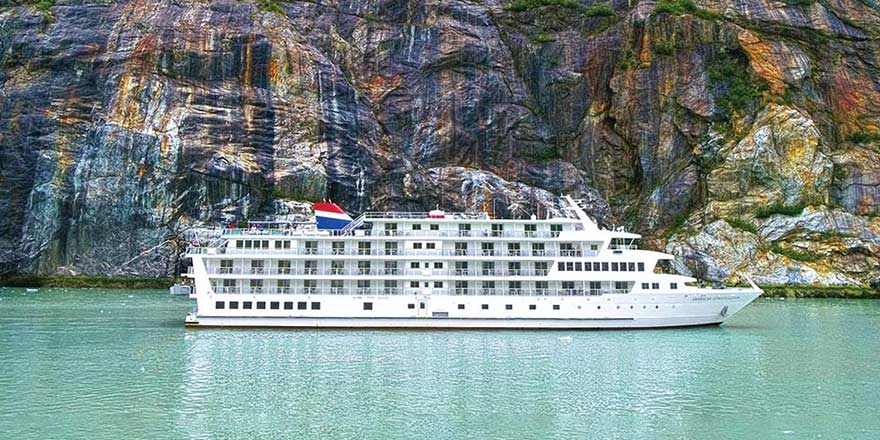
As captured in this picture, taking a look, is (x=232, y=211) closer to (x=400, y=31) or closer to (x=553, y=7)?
(x=400, y=31)

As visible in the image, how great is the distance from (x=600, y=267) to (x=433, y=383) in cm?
1935

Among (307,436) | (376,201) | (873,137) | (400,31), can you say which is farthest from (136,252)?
(873,137)

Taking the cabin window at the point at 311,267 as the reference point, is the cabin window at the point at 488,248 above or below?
above

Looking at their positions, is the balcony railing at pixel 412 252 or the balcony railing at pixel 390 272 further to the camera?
the balcony railing at pixel 412 252

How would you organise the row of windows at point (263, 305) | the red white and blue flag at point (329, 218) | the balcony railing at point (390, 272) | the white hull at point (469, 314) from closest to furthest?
the white hull at point (469, 314) < the row of windows at point (263, 305) < the balcony railing at point (390, 272) < the red white and blue flag at point (329, 218)

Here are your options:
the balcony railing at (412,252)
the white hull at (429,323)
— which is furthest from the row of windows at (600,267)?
the white hull at (429,323)

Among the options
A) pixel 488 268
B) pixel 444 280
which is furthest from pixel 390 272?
pixel 488 268

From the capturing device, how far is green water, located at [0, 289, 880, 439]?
24250 millimetres

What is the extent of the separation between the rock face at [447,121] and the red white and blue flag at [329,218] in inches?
1822

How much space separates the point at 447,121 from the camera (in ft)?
352

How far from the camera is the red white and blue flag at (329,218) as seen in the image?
162 feet

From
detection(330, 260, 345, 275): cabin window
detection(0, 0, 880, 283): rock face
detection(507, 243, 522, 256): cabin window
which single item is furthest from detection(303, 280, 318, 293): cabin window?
detection(0, 0, 880, 283): rock face

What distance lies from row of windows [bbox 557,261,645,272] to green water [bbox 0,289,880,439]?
3947 mm

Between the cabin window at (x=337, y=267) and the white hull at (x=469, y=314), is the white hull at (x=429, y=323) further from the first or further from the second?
the cabin window at (x=337, y=267)
